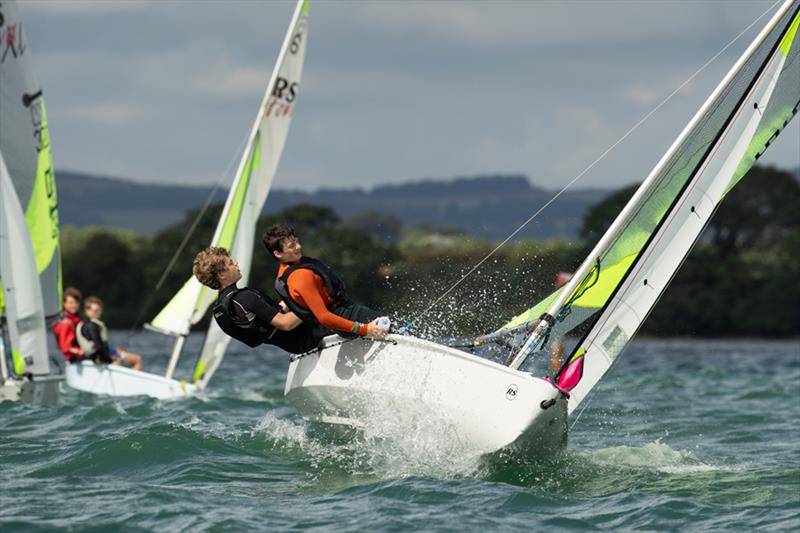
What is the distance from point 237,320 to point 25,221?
14.3 ft

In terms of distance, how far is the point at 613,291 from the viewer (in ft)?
26.3

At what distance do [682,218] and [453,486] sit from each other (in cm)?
222

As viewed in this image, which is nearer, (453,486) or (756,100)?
(453,486)

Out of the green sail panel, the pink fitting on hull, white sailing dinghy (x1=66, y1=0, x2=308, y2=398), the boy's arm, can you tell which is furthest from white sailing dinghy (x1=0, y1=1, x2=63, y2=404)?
the green sail panel

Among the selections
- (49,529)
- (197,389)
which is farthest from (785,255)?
(49,529)

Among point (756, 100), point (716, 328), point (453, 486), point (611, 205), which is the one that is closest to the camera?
point (453, 486)

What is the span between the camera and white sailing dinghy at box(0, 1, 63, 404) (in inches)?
460

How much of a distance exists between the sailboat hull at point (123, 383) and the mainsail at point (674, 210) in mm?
5857

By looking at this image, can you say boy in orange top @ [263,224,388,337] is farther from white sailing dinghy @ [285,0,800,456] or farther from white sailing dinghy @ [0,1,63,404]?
white sailing dinghy @ [0,1,63,404]

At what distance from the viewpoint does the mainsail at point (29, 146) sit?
12977 mm

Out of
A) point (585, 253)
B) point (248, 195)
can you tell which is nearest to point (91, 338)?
point (248, 195)

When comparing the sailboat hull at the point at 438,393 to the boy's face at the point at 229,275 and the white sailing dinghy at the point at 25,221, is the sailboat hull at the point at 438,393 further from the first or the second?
A: the white sailing dinghy at the point at 25,221

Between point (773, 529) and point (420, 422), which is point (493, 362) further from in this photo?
point (773, 529)

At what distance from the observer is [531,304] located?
29.3ft
